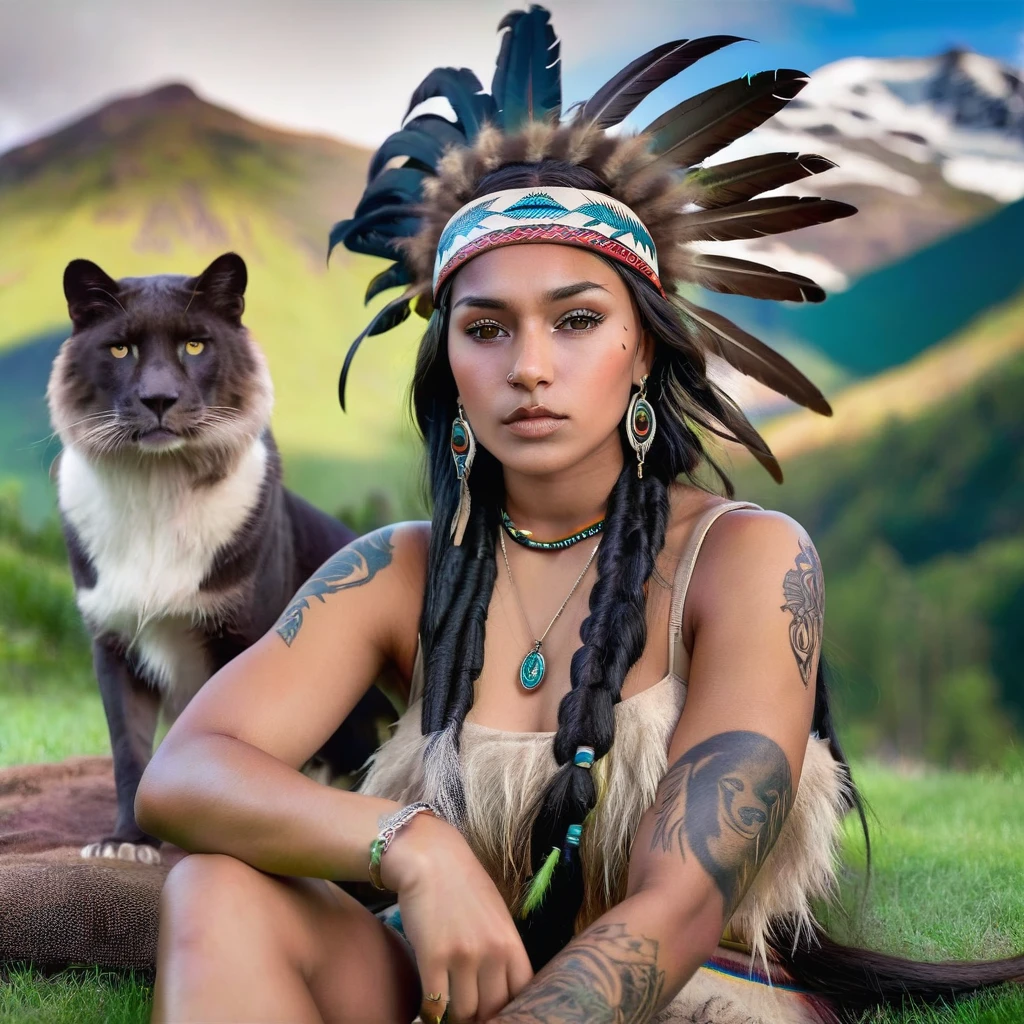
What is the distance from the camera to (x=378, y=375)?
718cm

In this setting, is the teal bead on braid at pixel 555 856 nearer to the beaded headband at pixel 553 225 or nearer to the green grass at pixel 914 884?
the green grass at pixel 914 884

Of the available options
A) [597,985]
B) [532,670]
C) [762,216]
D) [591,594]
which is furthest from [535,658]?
[762,216]

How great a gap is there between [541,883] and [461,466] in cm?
82

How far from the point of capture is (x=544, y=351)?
84.8 inches

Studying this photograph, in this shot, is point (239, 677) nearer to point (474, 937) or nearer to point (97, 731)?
point (474, 937)

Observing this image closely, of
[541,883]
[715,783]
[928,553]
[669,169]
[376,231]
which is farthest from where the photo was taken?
[928,553]

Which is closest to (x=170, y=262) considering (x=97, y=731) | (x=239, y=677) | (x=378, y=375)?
(x=378, y=375)

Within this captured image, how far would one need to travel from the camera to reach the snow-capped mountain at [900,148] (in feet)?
21.6

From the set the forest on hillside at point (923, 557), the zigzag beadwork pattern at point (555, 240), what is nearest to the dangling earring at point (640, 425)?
the zigzag beadwork pattern at point (555, 240)

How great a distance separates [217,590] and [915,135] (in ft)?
18.2

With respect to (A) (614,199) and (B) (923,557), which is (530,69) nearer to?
(A) (614,199)

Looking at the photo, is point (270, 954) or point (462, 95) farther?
point (462, 95)

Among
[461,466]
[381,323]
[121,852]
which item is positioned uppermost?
[381,323]

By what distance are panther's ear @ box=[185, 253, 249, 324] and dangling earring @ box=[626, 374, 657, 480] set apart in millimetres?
1209
